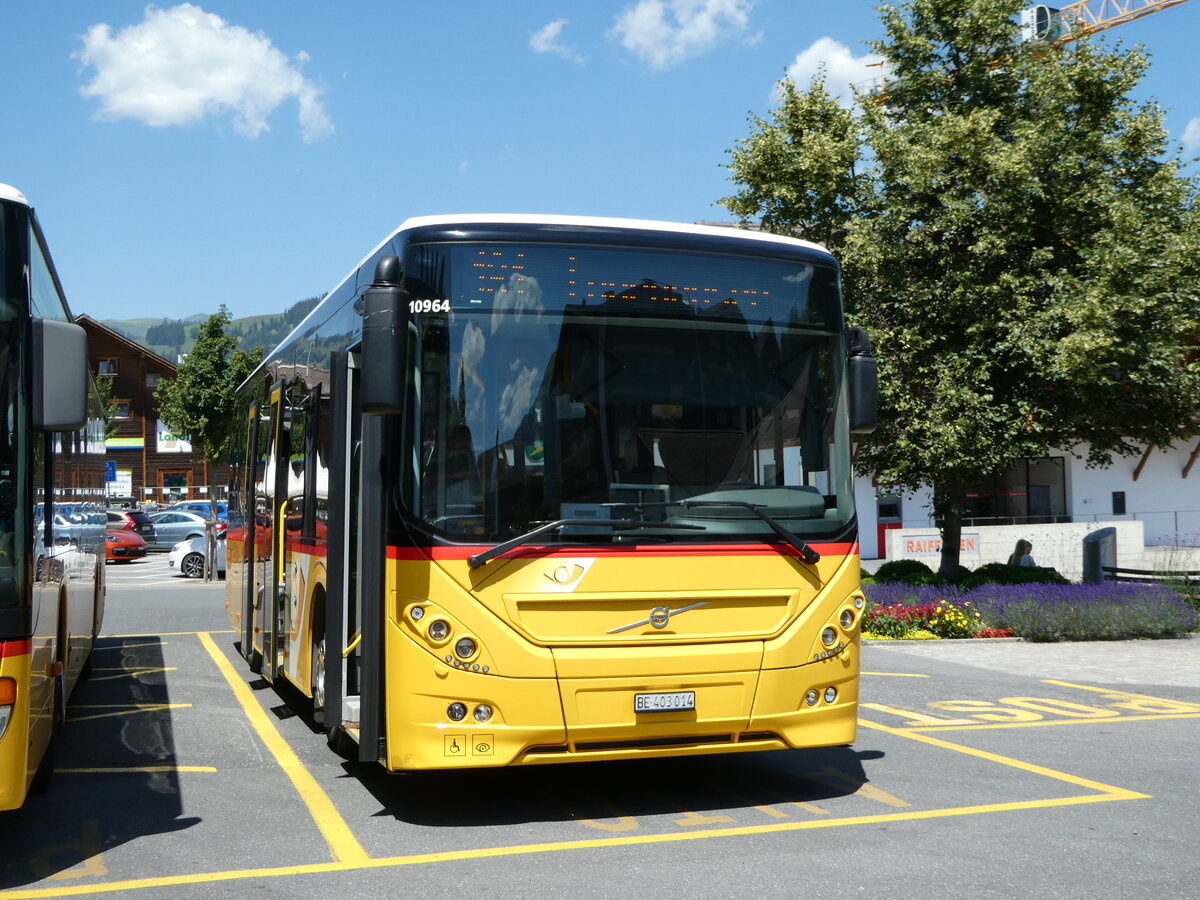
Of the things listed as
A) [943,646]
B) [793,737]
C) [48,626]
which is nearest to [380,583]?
[48,626]

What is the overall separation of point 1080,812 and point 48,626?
545 centimetres

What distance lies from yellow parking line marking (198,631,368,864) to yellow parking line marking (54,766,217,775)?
0.49m

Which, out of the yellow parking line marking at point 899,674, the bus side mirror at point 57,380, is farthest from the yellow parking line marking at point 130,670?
the bus side mirror at point 57,380

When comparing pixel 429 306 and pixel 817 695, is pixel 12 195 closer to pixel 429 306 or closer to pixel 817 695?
pixel 429 306

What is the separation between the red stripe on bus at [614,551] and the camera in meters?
6.27

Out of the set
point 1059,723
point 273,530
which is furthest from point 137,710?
point 1059,723

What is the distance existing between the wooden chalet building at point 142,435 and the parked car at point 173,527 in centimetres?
2890

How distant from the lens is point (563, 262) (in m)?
6.74

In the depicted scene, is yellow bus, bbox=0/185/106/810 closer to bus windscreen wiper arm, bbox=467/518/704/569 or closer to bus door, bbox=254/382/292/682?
bus windscreen wiper arm, bbox=467/518/704/569

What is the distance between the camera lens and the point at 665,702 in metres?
6.53

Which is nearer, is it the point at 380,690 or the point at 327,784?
the point at 380,690

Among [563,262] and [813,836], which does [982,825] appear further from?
[563,262]

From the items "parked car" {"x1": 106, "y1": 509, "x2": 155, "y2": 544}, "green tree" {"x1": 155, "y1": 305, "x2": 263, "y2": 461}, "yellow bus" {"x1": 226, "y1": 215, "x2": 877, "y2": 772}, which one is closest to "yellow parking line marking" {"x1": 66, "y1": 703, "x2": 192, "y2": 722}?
"yellow bus" {"x1": 226, "y1": 215, "x2": 877, "y2": 772}

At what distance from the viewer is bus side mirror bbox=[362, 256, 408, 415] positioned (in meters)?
6.12
